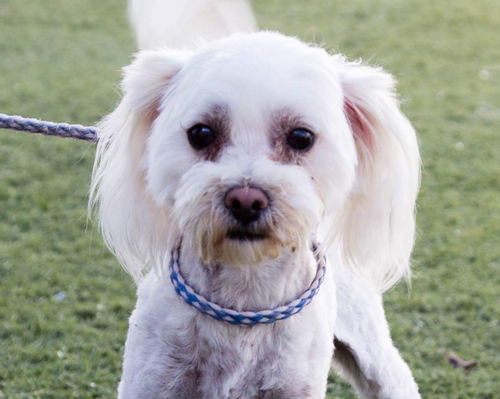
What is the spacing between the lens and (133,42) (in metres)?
6.77

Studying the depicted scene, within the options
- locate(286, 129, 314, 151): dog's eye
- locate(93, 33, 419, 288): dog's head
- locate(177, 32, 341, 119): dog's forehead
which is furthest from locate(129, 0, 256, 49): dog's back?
locate(286, 129, 314, 151): dog's eye

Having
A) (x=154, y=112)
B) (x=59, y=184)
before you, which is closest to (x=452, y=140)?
(x=59, y=184)

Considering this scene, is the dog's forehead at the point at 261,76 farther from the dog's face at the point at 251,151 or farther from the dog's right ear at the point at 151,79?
the dog's right ear at the point at 151,79

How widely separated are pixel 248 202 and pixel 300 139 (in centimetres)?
25

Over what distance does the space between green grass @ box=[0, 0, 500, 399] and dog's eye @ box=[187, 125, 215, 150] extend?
149cm

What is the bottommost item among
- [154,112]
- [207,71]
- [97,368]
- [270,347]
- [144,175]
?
[97,368]

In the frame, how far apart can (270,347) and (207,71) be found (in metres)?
0.75

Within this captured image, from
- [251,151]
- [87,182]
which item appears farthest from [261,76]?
[87,182]

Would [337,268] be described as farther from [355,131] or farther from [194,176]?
[194,176]

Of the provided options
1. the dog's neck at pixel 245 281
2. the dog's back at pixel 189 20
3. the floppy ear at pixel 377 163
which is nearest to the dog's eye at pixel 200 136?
the dog's neck at pixel 245 281

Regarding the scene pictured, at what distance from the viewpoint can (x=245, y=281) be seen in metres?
2.08

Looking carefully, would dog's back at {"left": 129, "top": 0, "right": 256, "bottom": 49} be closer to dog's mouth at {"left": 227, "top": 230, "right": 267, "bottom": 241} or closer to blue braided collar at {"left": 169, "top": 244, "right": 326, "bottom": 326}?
blue braided collar at {"left": 169, "top": 244, "right": 326, "bottom": 326}

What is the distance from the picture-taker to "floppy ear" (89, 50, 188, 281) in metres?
2.13

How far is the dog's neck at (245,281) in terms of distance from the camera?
2.08 metres
